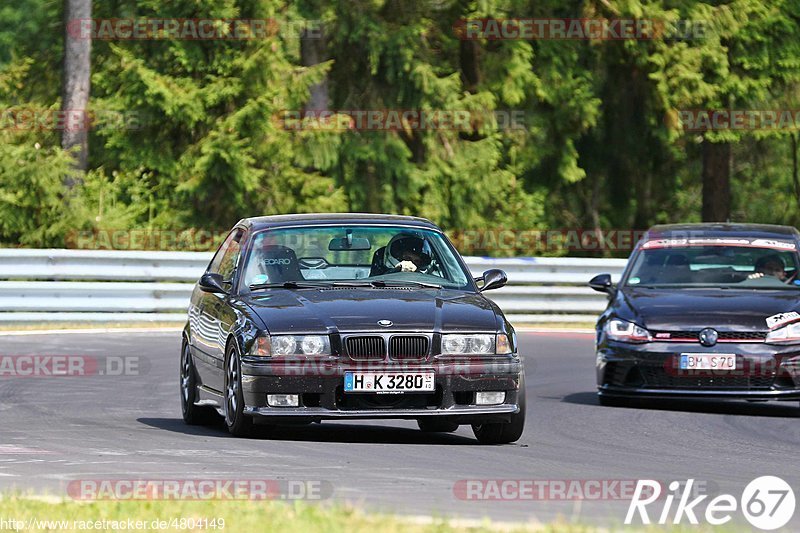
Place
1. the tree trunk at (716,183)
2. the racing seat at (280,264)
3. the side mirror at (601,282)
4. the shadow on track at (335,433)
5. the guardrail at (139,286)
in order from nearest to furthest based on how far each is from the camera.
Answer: the shadow on track at (335,433), the racing seat at (280,264), the side mirror at (601,282), the guardrail at (139,286), the tree trunk at (716,183)

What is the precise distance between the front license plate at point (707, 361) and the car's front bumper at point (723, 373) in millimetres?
30

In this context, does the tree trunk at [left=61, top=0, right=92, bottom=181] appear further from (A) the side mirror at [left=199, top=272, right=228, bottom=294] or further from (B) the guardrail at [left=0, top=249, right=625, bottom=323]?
(A) the side mirror at [left=199, top=272, right=228, bottom=294]

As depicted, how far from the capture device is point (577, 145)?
37.3 m

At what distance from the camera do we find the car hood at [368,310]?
1084 centimetres

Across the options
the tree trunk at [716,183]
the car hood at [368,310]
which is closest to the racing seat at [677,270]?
the car hood at [368,310]

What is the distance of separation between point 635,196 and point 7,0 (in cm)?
1853

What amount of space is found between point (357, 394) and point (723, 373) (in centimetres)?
421

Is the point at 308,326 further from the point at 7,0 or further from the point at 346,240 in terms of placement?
the point at 7,0

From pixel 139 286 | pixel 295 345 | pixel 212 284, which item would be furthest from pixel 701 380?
pixel 139 286

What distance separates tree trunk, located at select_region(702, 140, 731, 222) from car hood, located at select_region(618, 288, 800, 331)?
73.7 feet

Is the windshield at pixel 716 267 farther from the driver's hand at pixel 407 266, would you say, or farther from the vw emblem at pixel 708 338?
the driver's hand at pixel 407 266

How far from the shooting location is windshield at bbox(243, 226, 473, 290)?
12008mm

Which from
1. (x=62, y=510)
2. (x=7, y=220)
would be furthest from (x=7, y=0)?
(x=62, y=510)

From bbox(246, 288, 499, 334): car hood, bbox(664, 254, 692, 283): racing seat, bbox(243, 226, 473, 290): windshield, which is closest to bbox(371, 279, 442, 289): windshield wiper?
bbox(243, 226, 473, 290): windshield
